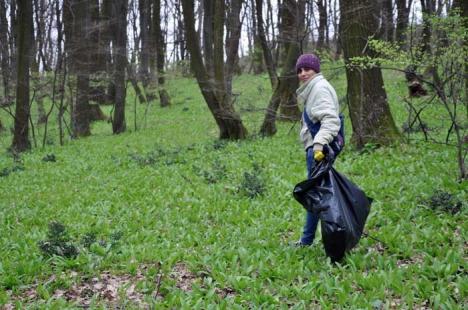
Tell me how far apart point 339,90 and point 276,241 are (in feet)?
39.1

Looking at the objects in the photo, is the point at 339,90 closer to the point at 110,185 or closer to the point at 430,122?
the point at 430,122

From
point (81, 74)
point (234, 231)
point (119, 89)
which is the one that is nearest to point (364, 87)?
point (234, 231)

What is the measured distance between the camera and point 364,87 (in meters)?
9.46

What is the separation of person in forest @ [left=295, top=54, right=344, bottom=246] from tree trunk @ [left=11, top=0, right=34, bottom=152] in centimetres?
1294

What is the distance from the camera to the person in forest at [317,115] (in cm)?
443

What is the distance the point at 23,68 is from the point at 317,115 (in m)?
13.3

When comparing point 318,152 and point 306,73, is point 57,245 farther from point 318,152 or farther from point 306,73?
point 306,73

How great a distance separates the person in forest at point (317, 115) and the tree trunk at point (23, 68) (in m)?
12.9

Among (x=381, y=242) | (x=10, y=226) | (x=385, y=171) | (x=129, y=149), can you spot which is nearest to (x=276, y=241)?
(x=381, y=242)

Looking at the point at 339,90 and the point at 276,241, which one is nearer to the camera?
the point at 276,241

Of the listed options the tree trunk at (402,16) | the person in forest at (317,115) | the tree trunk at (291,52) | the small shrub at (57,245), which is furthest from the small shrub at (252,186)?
the tree trunk at (402,16)

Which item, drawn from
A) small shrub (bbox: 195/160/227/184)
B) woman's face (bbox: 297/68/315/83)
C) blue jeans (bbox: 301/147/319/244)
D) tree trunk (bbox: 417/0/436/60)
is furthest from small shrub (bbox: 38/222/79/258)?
tree trunk (bbox: 417/0/436/60)

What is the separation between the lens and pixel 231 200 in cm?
759

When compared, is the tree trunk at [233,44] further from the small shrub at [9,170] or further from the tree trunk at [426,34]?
the tree trunk at [426,34]
